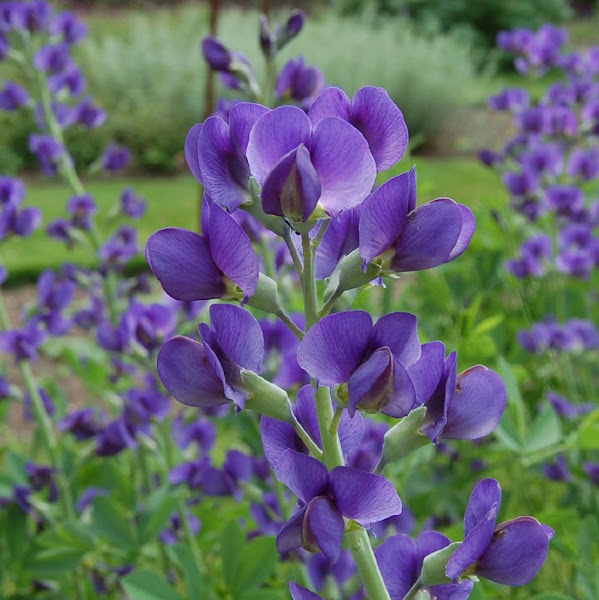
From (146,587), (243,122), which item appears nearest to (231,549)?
(146,587)

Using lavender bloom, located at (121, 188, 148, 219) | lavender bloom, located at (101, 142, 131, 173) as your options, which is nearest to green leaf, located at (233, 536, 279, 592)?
lavender bloom, located at (121, 188, 148, 219)

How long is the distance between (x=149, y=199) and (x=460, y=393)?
556 centimetres

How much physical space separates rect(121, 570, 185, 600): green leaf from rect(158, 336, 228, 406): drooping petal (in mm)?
440

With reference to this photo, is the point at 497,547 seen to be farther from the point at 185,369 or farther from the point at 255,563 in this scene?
the point at 255,563

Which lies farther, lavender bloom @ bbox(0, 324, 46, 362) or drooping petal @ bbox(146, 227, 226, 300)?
lavender bloom @ bbox(0, 324, 46, 362)

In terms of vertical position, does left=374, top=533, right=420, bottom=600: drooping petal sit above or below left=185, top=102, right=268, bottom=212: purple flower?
below

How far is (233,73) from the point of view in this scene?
129cm

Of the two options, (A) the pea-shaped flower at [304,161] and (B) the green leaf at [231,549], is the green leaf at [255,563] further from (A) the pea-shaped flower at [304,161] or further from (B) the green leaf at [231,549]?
(A) the pea-shaped flower at [304,161]

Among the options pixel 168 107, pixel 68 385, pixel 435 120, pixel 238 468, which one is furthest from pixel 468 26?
pixel 238 468

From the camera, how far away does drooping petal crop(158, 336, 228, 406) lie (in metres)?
0.57

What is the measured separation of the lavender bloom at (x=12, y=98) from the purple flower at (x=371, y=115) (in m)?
1.42

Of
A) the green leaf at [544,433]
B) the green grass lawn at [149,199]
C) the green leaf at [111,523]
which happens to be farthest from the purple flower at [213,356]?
the green grass lawn at [149,199]

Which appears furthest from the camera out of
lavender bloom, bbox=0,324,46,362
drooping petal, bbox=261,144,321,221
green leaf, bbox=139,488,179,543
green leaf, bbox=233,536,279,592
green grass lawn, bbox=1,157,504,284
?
green grass lawn, bbox=1,157,504,284

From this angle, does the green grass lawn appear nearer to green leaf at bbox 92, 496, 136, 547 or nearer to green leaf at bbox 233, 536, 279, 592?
green leaf at bbox 92, 496, 136, 547
